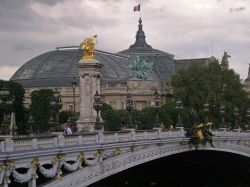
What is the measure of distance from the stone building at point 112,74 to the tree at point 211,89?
27.0 metres

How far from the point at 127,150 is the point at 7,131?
11524 millimetres

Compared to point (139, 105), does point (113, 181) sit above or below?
below

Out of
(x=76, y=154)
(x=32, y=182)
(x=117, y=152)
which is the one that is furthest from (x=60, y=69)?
(x=32, y=182)

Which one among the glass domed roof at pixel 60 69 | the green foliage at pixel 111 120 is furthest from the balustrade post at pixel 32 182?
the glass domed roof at pixel 60 69

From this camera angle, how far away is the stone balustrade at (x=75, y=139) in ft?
87.9

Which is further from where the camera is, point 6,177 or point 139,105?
point 139,105

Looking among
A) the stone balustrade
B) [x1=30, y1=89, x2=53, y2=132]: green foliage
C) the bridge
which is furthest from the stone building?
the bridge

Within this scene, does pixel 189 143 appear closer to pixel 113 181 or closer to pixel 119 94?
pixel 113 181

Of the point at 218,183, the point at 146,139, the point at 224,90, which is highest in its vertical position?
the point at 224,90

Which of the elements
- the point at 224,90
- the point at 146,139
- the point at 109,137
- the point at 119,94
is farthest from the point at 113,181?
the point at 119,94

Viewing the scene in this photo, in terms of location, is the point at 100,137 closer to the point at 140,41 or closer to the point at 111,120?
the point at 111,120

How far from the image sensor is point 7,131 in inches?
1094

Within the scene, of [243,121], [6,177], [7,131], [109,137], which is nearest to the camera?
[6,177]

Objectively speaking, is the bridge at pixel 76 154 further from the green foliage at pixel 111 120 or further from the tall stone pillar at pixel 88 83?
the green foliage at pixel 111 120
